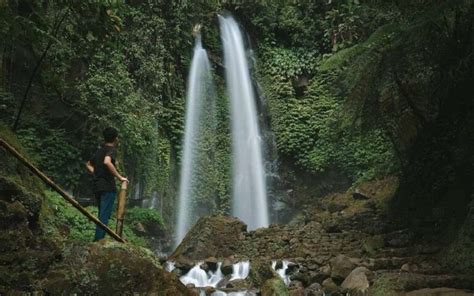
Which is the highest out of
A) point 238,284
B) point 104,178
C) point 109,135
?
point 109,135

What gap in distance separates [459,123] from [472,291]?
3.76 meters

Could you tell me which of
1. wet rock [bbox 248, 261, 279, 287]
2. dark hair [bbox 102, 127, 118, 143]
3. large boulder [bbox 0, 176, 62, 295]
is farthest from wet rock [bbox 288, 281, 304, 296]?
large boulder [bbox 0, 176, 62, 295]

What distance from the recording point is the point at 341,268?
745cm

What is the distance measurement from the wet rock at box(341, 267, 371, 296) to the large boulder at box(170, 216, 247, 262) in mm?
3986

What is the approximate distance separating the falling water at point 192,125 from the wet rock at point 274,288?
25.8 feet

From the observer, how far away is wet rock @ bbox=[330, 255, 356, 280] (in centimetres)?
737

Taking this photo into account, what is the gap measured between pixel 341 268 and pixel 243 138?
11399 mm

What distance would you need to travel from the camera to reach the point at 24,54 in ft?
36.3

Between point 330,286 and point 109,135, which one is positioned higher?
point 109,135

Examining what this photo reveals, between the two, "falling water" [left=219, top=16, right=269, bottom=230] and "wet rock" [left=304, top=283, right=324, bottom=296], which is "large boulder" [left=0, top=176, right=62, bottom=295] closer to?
"wet rock" [left=304, top=283, right=324, bottom=296]

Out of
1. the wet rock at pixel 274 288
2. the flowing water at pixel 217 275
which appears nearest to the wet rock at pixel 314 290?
the wet rock at pixel 274 288

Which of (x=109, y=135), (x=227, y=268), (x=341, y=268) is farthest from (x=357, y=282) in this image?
(x=109, y=135)

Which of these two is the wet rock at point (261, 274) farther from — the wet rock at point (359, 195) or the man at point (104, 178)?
the wet rock at point (359, 195)

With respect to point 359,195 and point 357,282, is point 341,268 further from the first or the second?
point 359,195
